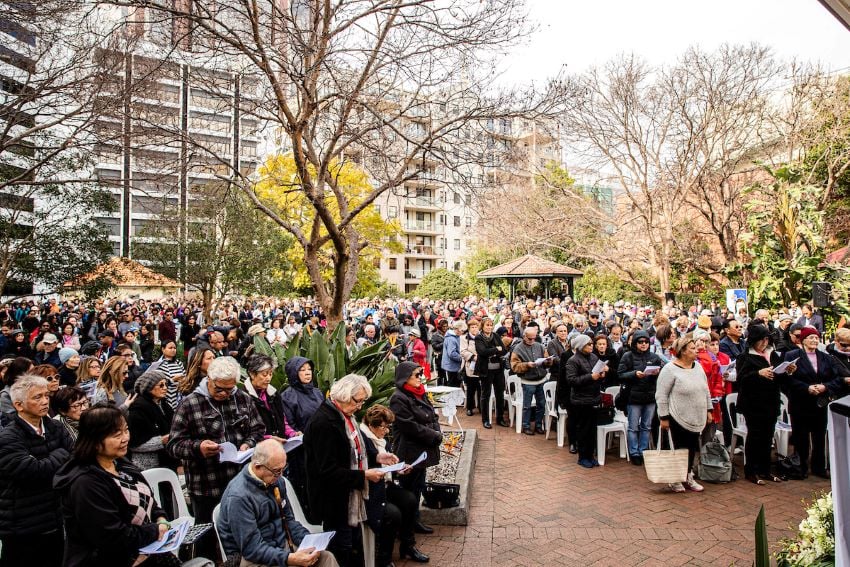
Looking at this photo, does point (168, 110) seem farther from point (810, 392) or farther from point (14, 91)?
point (810, 392)

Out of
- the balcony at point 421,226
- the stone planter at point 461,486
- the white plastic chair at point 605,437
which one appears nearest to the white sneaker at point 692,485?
the white plastic chair at point 605,437

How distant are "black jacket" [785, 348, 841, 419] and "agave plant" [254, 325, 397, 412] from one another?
15.1 feet

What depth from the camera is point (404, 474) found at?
489 centimetres

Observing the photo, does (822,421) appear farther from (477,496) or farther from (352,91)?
(352,91)

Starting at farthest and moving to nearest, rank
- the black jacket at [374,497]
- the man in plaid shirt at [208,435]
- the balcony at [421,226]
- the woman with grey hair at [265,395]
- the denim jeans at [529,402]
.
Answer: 1. the balcony at [421,226]
2. the denim jeans at [529,402]
3. the woman with grey hair at [265,395]
4. the black jacket at [374,497]
5. the man in plaid shirt at [208,435]

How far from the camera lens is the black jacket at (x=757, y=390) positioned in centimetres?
626

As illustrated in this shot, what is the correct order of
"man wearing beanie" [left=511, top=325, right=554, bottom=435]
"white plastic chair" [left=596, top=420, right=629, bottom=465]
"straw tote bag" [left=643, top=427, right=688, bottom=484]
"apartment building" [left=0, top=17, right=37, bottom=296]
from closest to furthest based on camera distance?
"straw tote bag" [left=643, top=427, right=688, bottom=484] → "white plastic chair" [left=596, top=420, right=629, bottom=465] → "apartment building" [left=0, top=17, right=37, bottom=296] → "man wearing beanie" [left=511, top=325, right=554, bottom=435]

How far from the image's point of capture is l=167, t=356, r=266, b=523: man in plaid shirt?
4.00 m

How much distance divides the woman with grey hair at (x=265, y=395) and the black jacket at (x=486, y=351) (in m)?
4.69

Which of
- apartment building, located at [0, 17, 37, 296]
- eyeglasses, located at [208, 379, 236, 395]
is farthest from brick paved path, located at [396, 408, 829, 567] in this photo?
apartment building, located at [0, 17, 37, 296]

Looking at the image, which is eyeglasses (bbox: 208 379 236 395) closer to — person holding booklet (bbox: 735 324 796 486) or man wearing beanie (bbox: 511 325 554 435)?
man wearing beanie (bbox: 511 325 554 435)

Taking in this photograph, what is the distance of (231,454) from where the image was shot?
391 cm

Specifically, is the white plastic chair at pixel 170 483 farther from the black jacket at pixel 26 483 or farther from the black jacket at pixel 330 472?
the black jacket at pixel 330 472

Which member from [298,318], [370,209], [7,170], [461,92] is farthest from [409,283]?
[461,92]
